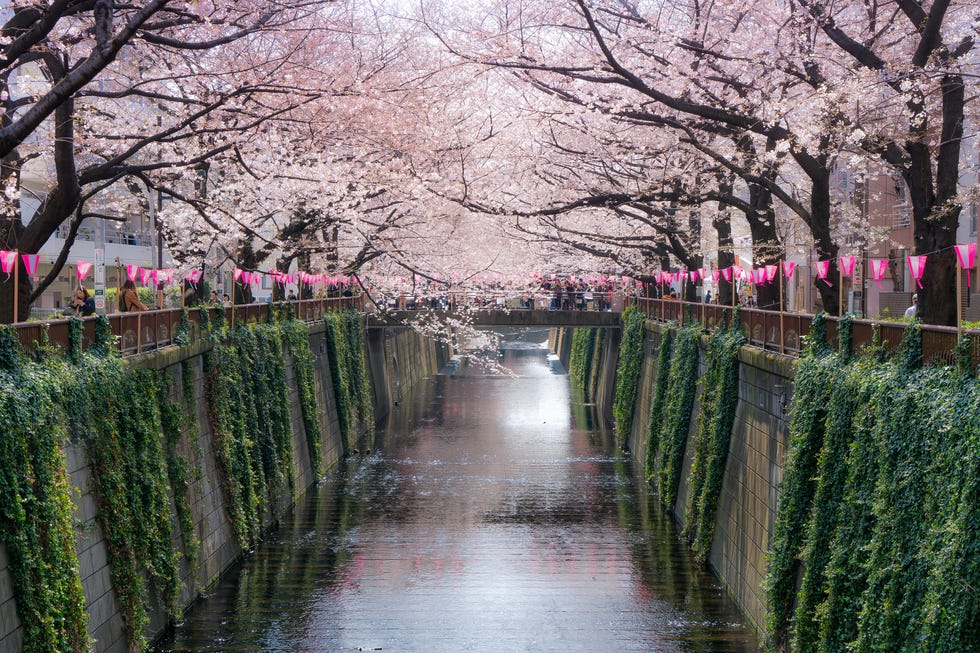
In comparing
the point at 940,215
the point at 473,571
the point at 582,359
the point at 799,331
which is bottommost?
the point at 473,571

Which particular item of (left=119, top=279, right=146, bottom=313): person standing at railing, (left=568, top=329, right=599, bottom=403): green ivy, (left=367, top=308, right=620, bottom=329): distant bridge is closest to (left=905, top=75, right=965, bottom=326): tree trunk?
(left=119, top=279, right=146, bottom=313): person standing at railing

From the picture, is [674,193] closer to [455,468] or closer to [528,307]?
[455,468]

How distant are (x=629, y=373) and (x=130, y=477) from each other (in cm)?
2474

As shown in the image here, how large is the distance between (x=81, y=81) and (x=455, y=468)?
23.8 metres

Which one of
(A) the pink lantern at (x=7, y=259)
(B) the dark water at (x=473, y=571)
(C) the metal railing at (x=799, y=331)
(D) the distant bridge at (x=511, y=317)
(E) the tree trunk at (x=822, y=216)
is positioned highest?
(E) the tree trunk at (x=822, y=216)

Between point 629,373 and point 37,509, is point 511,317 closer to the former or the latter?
point 629,373

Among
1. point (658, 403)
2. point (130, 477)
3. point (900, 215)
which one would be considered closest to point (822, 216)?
point (658, 403)

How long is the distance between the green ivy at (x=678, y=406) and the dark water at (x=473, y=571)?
104cm

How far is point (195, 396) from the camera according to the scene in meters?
18.9

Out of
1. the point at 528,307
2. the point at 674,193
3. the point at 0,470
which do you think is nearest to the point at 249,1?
the point at 0,470

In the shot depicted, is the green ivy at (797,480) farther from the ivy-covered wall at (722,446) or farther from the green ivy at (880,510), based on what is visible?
the ivy-covered wall at (722,446)

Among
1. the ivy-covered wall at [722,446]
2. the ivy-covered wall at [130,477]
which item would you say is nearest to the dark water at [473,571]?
the ivy-covered wall at [722,446]

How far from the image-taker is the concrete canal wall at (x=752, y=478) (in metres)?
15.6

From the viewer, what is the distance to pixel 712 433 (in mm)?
20156
